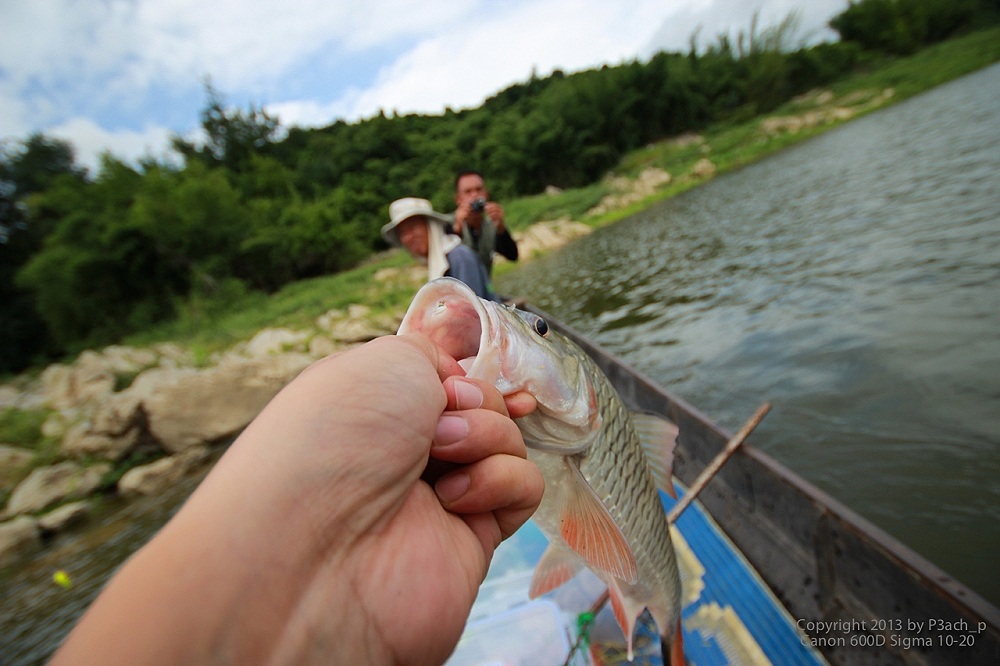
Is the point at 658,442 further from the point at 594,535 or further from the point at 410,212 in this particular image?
the point at 410,212

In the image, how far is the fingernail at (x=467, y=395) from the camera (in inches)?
38.7

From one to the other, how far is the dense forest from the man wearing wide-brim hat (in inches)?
1062

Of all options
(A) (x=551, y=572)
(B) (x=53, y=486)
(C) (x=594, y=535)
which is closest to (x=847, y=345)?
(A) (x=551, y=572)

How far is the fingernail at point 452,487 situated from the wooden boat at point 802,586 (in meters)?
1.68

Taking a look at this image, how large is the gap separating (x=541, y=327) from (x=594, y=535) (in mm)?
689

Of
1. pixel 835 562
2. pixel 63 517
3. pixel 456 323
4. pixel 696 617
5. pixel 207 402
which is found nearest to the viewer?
pixel 456 323

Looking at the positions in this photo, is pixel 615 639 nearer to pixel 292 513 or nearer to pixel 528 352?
pixel 528 352

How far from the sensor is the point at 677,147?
123 ft

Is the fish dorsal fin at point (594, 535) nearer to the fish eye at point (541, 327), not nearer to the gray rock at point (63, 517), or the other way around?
the fish eye at point (541, 327)

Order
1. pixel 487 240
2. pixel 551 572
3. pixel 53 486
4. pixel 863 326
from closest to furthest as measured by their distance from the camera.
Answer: pixel 551 572
pixel 487 240
pixel 863 326
pixel 53 486

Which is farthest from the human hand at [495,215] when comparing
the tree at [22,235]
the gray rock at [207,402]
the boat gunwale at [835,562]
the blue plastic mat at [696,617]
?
the tree at [22,235]

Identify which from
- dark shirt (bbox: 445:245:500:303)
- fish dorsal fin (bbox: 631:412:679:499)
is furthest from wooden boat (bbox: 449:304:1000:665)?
dark shirt (bbox: 445:245:500:303)

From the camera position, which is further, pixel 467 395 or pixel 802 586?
pixel 802 586

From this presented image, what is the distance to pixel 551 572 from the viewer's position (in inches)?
74.7
